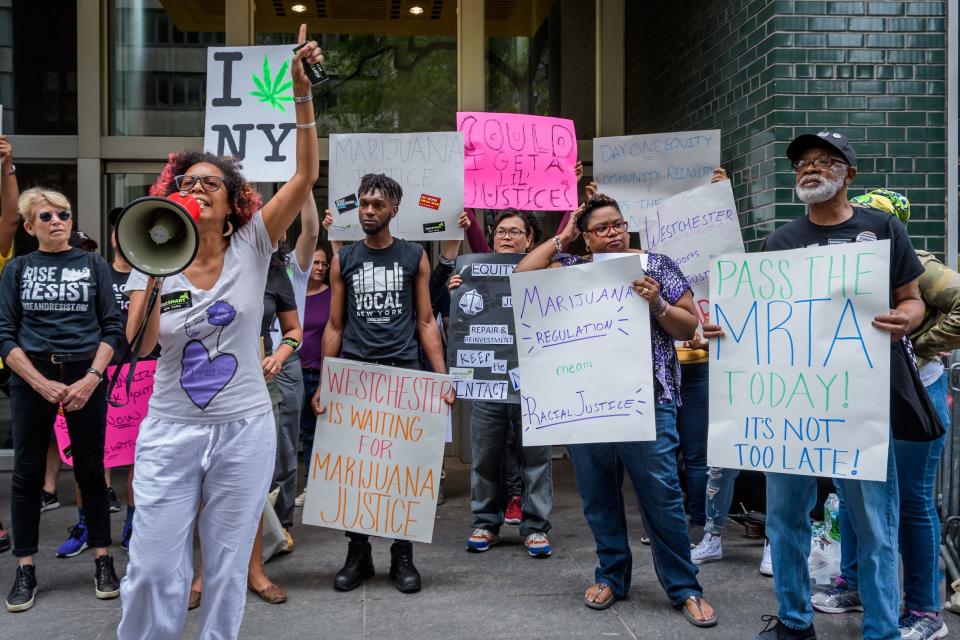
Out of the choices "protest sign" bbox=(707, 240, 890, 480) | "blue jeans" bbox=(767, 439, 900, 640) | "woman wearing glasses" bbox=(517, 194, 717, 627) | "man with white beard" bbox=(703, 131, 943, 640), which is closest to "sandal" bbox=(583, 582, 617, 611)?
"woman wearing glasses" bbox=(517, 194, 717, 627)

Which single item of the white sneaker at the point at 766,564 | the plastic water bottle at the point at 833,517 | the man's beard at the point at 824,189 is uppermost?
the man's beard at the point at 824,189

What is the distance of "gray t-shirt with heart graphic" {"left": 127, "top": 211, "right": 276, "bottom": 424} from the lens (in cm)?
275

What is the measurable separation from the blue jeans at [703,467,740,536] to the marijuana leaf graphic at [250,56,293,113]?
3504mm

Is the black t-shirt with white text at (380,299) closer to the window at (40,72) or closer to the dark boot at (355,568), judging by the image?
the dark boot at (355,568)

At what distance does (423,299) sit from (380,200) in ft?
1.80

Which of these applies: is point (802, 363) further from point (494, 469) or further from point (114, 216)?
point (114, 216)

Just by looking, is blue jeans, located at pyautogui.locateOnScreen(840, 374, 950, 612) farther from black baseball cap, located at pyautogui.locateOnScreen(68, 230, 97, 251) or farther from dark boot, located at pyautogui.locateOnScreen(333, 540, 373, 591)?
black baseball cap, located at pyautogui.locateOnScreen(68, 230, 97, 251)

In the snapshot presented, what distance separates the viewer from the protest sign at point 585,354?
12.2ft

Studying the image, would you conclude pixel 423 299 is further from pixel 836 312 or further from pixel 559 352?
pixel 836 312

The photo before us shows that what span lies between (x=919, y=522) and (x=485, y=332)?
2.45 meters

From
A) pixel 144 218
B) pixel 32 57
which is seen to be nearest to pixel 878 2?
pixel 144 218

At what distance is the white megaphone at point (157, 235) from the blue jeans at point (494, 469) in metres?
2.76

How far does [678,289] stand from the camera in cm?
386

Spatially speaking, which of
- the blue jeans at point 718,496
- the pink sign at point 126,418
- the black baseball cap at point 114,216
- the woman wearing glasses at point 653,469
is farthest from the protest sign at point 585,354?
the pink sign at point 126,418
